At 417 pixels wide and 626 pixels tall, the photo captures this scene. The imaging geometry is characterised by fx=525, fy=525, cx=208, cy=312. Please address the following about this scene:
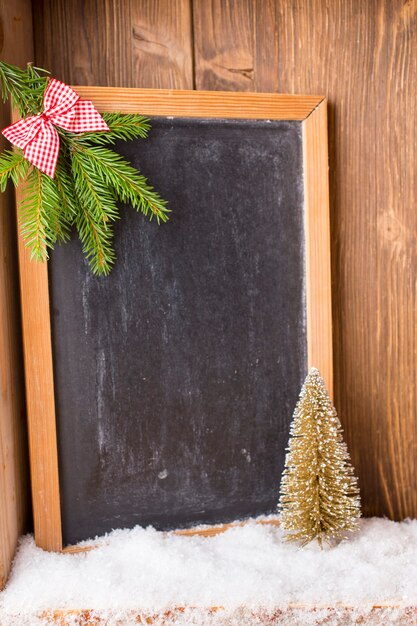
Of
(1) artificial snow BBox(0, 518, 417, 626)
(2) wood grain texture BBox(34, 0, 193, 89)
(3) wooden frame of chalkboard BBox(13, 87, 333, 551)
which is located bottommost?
(1) artificial snow BBox(0, 518, 417, 626)

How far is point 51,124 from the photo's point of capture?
2.38ft

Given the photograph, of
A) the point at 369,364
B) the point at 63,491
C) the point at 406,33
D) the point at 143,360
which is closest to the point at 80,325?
the point at 143,360

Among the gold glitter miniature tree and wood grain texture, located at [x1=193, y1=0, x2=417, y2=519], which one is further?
wood grain texture, located at [x1=193, y1=0, x2=417, y2=519]

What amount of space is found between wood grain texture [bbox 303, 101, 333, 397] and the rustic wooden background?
56 mm

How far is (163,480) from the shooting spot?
84 centimetres

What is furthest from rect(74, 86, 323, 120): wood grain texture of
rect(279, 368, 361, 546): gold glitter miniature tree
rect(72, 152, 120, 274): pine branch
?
rect(279, 368, 361, 546): gold glitter miniature tree

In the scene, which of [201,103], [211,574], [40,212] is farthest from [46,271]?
[211,574]

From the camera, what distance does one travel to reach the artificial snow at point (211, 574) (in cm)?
68

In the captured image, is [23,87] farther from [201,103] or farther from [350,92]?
[350,92]

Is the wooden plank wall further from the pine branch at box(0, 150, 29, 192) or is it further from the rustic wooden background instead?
the pine branch at box(0, 150, 29, 192)

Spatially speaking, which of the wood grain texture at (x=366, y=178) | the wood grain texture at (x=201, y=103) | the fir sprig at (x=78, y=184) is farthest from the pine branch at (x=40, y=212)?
the wood grain texture at (x=366, y=178)

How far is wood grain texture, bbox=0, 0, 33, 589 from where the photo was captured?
724 mm

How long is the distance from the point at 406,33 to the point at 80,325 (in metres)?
0.73

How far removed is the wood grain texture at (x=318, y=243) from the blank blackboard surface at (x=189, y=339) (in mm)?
14
